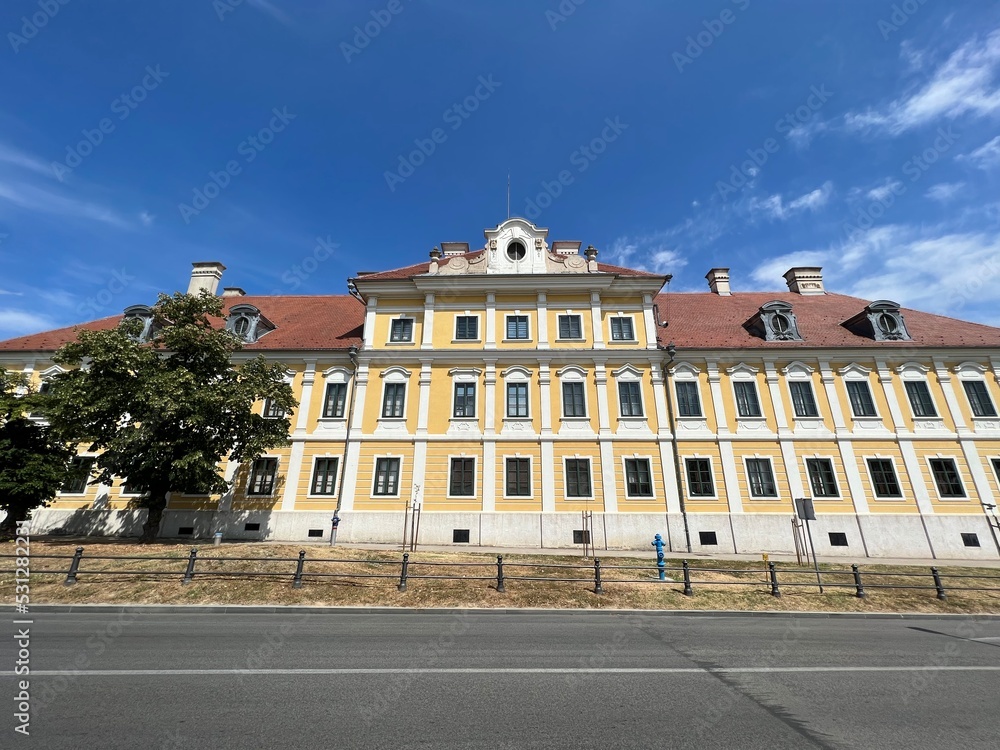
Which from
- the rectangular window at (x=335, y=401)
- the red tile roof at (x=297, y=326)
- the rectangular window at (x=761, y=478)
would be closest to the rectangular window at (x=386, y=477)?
the rectangular window at (x=335, y=401)

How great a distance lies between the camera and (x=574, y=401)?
2177 cm

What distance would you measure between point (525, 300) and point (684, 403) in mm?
9853

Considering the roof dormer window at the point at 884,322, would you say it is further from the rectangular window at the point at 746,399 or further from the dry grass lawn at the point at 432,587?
the dry grass lawn at the point at 432,587

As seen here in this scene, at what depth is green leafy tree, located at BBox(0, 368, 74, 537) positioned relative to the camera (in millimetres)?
16922

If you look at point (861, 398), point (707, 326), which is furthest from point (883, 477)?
point (707, 326)

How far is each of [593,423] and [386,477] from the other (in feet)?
34.2

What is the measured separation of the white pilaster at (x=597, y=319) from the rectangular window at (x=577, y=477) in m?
6.08

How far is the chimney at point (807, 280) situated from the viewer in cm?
2922

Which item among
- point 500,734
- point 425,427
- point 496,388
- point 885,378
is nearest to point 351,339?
point 425,427

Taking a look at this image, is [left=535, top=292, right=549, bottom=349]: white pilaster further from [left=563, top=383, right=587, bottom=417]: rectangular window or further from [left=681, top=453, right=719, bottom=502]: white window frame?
[left=681, top=453, right=719, bottom=502]: white window frame

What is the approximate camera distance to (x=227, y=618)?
1001cm

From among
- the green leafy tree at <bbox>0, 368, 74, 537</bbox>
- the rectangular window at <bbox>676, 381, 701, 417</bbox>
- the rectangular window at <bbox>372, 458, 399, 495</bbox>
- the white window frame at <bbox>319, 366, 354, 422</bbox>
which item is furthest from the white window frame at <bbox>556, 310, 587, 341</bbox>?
the green leafy tree at <bbox>0, 368, 74, 537</bbox>

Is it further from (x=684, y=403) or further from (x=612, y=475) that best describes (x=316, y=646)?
(x=684, y=403)

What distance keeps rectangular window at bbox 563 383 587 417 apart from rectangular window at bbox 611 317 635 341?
3.50 m
